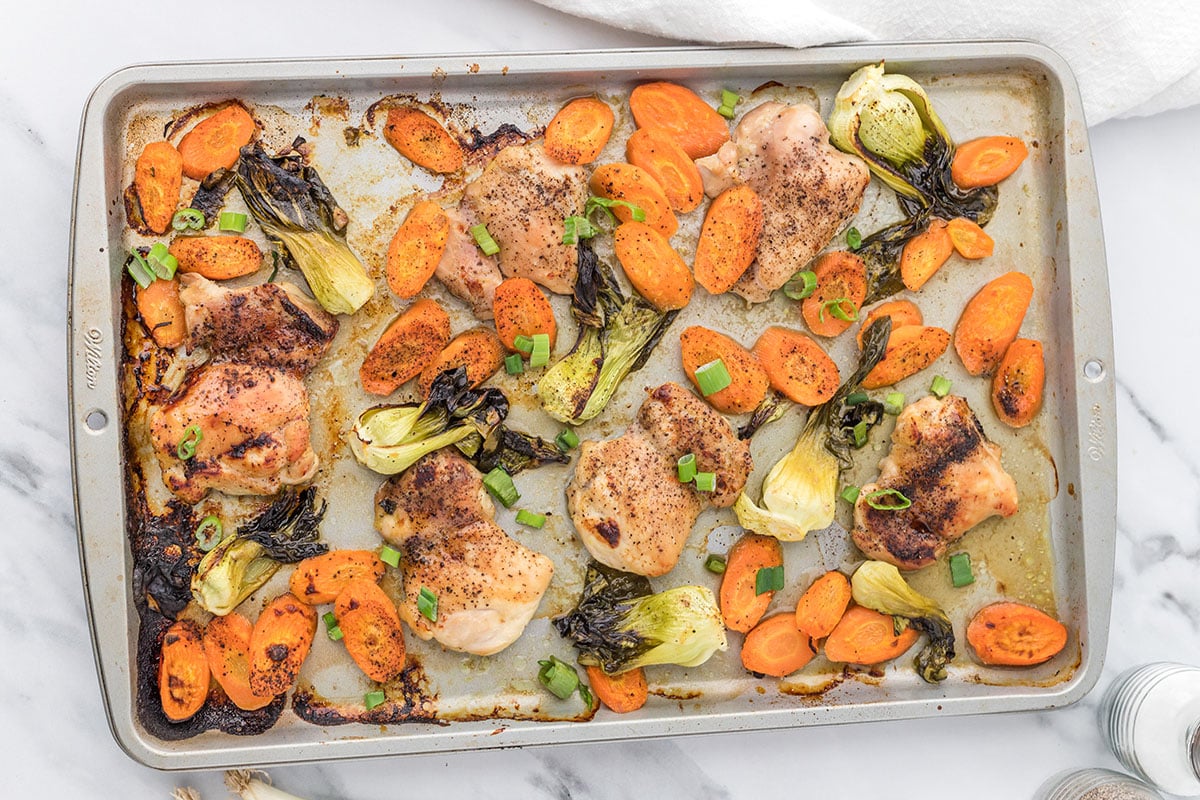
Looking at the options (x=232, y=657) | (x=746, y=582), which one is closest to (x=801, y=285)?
(x=746, y=582)

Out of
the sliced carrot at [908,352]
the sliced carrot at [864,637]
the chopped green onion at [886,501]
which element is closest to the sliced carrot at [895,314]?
the sliced carrot at [908,352]

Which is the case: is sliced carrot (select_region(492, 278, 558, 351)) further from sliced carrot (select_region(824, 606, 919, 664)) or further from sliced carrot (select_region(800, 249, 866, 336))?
sliced carrot (select_region(824, 606, 919, 664))

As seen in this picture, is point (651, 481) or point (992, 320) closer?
point (651, 481)

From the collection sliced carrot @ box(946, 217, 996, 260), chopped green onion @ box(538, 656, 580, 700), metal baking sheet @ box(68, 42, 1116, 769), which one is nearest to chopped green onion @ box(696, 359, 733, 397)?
metal baking sheet @ box(68, 42, 1116, 769)

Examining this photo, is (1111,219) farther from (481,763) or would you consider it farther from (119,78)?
(119,78)

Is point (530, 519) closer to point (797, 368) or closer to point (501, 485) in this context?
point (501, 485)

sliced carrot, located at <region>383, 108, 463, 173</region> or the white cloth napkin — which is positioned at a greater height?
the white cloth napkin
